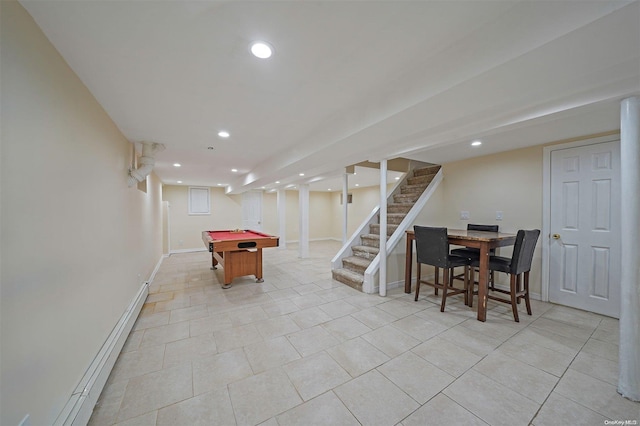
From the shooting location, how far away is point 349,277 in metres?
3.85

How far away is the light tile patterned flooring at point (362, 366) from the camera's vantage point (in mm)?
1439

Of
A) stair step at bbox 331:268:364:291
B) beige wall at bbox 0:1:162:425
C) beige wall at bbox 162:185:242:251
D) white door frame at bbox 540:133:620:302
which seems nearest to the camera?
beige wall at bbox 0:1:162:425

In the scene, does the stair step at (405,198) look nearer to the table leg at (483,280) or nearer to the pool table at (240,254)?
the table leg at (483,280)

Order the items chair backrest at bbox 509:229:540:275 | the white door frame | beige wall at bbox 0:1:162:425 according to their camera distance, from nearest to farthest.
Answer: beige wall at bbox 0:1:162:425, chair backrest at bbox 509:229:540:275, the white door frame

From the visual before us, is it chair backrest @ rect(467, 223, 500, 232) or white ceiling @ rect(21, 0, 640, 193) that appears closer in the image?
white ceiling @ rect(21, 0, 640, 193)

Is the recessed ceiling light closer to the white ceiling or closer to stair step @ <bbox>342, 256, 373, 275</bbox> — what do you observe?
the white ceiling

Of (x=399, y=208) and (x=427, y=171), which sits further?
(x=427, y=171)

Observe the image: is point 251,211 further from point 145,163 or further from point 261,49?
point 261,49

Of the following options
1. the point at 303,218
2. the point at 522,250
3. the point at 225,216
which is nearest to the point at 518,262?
the point at 522,250

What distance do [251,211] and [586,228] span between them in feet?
26.8

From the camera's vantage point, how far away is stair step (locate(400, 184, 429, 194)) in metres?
4.45

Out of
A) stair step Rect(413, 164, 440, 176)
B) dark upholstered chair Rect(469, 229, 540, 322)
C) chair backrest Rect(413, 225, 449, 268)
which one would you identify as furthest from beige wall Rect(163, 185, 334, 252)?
dark upholstered chair Rect(469, 229, 540, 322)

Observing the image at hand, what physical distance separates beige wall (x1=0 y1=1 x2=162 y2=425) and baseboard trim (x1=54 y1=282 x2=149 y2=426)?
43 mm

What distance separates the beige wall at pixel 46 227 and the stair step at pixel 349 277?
301 cm
